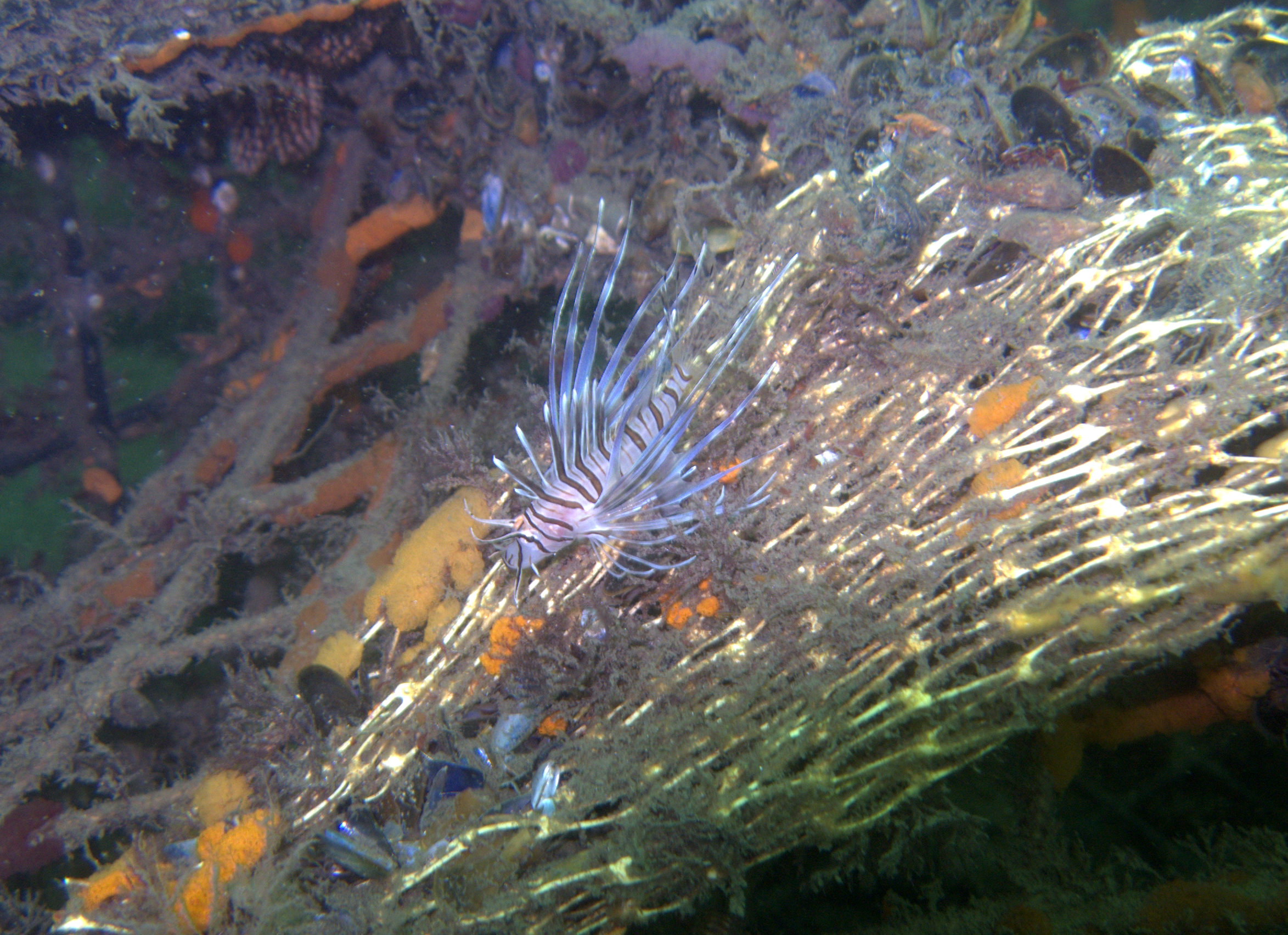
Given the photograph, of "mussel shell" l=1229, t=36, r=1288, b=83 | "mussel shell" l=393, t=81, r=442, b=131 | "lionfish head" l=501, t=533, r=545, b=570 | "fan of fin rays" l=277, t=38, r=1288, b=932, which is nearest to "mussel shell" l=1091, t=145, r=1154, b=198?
"fan of fin rays" l=277, t=38, r=1288, b=932

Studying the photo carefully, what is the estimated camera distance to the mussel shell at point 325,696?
2613 mm

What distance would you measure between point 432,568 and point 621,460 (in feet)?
3.74

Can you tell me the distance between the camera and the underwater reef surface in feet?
6.48

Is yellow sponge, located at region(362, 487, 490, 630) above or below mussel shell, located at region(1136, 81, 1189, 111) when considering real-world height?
above

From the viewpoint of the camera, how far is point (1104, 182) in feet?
9.17

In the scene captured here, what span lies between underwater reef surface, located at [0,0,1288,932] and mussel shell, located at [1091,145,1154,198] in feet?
0.15

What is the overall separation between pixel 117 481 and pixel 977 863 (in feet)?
22.4

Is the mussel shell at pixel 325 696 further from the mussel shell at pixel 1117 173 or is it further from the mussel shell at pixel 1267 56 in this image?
the mussel shell at pixel 1267 56

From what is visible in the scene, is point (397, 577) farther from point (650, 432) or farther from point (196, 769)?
point (196, 769)

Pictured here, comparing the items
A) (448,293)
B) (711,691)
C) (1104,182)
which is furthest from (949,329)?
(448,293)

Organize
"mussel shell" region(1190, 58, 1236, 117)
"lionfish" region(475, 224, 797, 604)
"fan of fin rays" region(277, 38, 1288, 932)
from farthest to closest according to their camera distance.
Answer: "mussel shell" region(1190, 58, 1236, 117) < "lionfish" region(475, 224, 797, 604) < "fan of fin rays" region(277, 38, 1288, 932)

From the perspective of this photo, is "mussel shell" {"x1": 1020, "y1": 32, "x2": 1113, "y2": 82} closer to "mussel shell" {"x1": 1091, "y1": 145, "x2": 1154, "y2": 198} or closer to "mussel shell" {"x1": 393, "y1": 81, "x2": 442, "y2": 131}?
"mussel shell" {"x1": 1091, "y1": 145, "x2": 1154, "y2": 198}

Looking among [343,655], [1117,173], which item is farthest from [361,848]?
[1117,173]

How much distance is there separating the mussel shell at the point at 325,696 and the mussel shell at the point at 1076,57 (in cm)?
557
